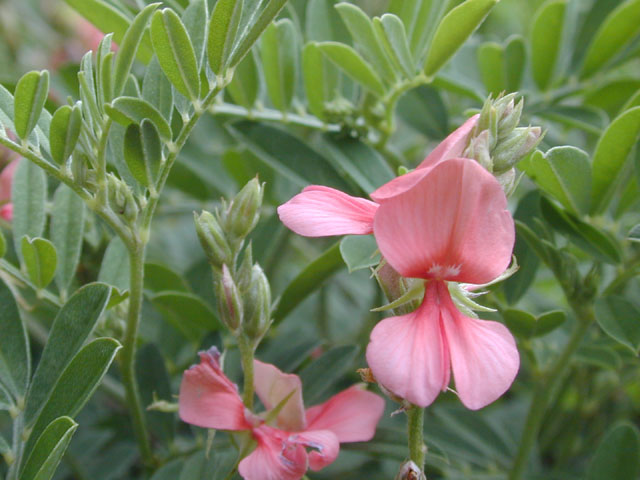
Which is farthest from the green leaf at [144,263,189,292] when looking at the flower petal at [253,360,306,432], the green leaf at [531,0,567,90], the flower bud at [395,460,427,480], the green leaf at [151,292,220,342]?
the green leaf at [531,0,567,90]

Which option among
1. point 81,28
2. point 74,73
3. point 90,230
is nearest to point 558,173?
point 90,230

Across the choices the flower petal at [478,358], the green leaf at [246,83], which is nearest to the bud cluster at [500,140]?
the flower petal at [478,358]

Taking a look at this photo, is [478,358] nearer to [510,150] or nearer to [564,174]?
[510,150]

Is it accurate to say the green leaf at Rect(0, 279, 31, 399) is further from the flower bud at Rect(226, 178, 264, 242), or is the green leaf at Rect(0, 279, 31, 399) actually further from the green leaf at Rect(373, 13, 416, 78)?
the green leaf at Rect(373, 13, 416, 78)

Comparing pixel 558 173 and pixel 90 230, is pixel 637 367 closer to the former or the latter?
pixel 558 173

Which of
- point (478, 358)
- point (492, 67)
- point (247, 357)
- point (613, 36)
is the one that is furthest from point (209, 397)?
point (613, 36)
